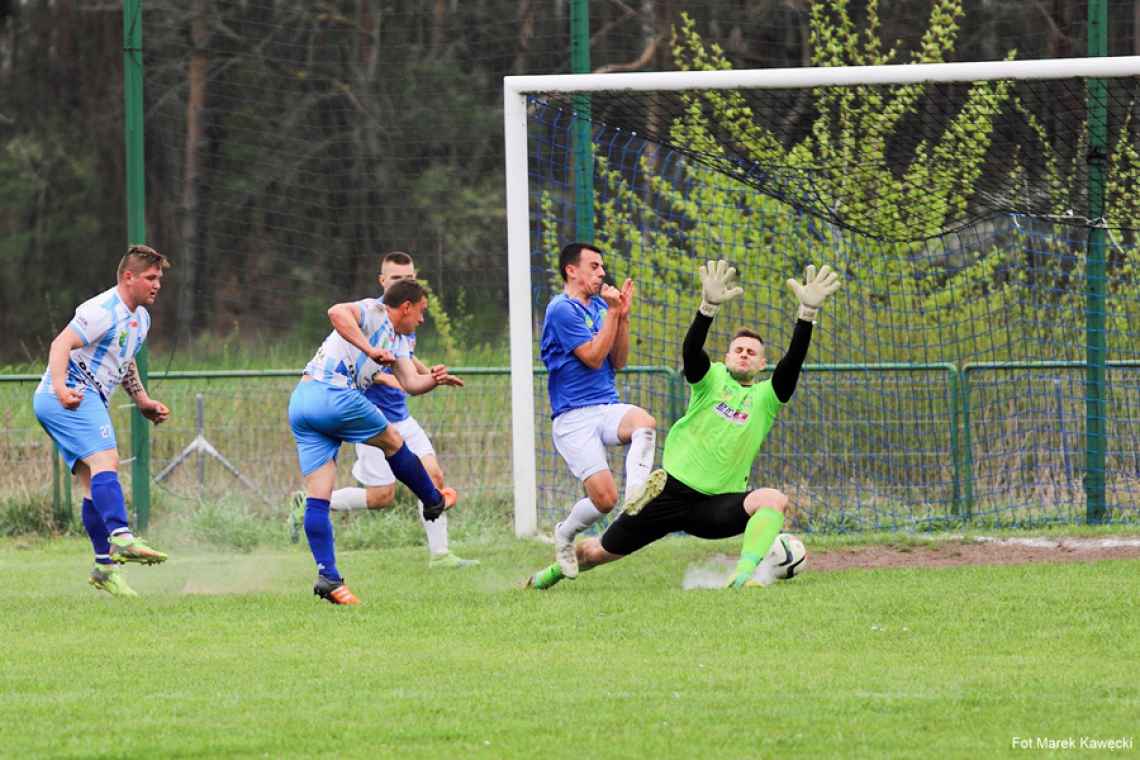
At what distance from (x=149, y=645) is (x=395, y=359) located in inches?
96.1

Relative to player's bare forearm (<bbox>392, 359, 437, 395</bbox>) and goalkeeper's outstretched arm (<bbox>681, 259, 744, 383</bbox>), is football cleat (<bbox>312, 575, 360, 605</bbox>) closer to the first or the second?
player's bare forearm (<bbox>392, 359, 437, 395</bbox>)

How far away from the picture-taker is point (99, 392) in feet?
31.3

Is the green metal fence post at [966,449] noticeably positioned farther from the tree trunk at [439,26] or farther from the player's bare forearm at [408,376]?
the tree trunk at [439,26]

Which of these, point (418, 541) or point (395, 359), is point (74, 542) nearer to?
point (418, 541)

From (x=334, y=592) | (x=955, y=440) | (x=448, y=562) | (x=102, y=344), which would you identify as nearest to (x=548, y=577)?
(x=334, y=592)

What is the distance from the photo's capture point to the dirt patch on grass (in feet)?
33.1

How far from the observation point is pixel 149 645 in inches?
297

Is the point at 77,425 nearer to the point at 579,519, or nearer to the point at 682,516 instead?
the point at 579,519

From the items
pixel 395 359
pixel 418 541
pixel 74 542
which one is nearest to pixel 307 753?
A: pixel 395 359

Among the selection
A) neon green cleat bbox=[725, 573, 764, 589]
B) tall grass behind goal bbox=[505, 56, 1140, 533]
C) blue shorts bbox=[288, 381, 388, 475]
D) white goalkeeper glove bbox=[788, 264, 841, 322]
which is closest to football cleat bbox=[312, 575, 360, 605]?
blue shorts bbox=[288, 381, 388, 475]

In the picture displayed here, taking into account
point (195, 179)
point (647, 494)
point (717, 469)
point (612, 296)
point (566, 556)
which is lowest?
point (566, 556)

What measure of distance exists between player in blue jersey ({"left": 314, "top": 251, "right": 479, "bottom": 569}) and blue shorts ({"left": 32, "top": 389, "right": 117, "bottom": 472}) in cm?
158

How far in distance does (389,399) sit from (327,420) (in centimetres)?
174

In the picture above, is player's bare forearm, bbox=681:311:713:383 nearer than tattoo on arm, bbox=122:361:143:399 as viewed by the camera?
Yes
